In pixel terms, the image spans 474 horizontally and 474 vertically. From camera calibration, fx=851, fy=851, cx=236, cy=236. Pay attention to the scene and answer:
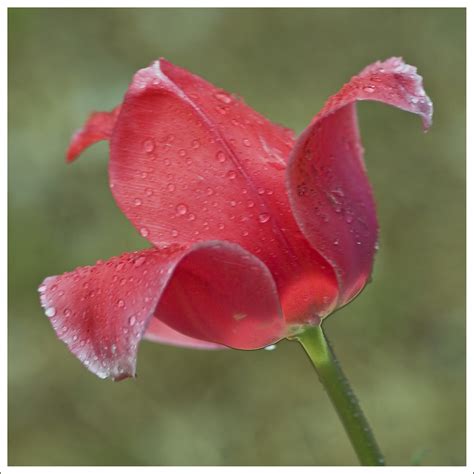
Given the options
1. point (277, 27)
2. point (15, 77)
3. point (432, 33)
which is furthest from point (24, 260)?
point (432, 33)

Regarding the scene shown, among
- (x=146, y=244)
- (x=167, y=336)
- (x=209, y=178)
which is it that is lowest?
(x=146, y=244)

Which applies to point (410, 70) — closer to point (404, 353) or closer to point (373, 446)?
point (373, 446)

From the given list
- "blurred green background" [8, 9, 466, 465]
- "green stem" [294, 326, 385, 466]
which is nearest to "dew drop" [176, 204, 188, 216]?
"green stem" [294, 326, 385, 466]

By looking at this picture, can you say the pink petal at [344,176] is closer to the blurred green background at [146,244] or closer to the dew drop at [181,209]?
the dew drop at [181,209]

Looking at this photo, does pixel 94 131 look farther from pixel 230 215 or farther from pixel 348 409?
pixel 348 409

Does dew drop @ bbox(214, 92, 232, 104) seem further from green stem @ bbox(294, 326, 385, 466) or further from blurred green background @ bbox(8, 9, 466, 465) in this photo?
blurred green background @ bbox(8, 9, 466, 465)

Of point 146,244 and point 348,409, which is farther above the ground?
point 348,409

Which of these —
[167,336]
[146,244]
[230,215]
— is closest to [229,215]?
[230,215]
